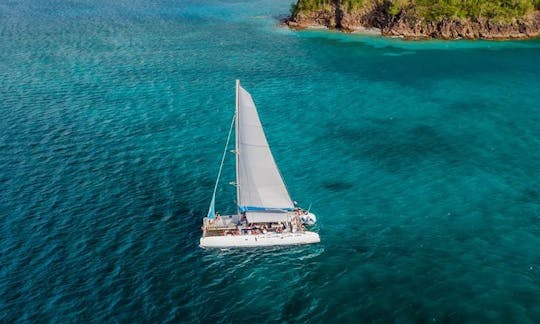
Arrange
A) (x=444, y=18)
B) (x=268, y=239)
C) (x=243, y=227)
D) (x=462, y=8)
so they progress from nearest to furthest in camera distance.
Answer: (x=268, y=239) → (x=243, y=227) → (x=444, y=18) → (x=462, y=8)

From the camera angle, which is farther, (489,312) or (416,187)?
(416,187)

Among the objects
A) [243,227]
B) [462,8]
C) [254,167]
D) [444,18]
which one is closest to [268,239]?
[243,227]

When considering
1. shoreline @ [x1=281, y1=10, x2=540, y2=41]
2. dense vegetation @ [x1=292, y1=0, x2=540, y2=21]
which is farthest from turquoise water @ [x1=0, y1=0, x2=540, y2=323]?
dense vegetation @ [x1=292, y1=0, x2=540, y2=21]

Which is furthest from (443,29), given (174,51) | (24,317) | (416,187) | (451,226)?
(24,317)

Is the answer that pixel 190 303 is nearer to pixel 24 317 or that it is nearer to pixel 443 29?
pixel 24 317

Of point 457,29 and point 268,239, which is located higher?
point 457,29

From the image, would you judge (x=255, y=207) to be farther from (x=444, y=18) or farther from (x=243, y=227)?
(x=444, y=18)

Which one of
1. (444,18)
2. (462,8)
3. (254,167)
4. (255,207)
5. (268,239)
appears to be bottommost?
(268,239)

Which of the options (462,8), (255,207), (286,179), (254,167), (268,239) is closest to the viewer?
(268,239)
